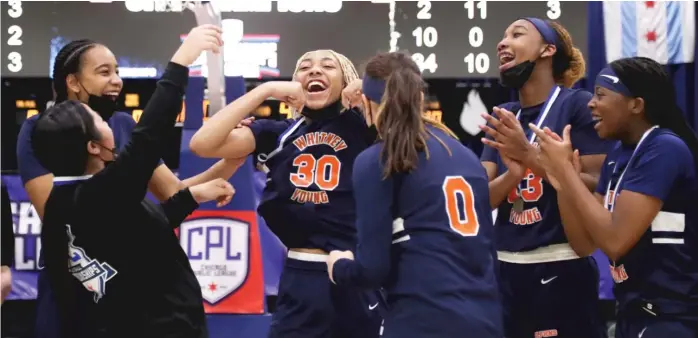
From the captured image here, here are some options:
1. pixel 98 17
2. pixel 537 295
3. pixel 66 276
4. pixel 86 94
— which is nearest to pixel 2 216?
pixel 66 276

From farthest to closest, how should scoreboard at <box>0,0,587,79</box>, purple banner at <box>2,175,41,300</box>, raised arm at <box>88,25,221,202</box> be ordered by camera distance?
scoreboard at <box>0,0,587,79</box> → purple banner at <box>2,175,41,300</box> → raised arm at <box>88,25,221,202</box>

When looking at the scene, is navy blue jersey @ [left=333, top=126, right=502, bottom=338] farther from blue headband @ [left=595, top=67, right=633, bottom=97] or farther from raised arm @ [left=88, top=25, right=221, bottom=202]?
blue headband @ [left=595, top=67, right=633, bottom=97]

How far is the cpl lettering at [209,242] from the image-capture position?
25.5ft

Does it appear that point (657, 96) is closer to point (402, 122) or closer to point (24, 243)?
point (402, 122)

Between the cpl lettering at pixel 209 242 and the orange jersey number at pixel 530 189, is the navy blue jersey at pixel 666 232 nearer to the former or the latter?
the orange jersey number at pixel 530 189

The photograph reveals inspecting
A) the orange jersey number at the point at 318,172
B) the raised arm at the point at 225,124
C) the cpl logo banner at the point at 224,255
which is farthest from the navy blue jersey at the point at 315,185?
the cpl logo banner at the point at 224,255

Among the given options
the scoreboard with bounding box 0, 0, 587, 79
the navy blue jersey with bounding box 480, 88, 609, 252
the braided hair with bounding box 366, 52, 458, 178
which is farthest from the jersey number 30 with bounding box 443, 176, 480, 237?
the scoreboard with bounding box 0, 0, 587, 79

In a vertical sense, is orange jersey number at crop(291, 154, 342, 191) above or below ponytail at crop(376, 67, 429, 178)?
Result: below

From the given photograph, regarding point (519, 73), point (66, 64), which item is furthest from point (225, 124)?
point (519, 73)

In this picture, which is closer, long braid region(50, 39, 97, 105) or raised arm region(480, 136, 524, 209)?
raised arm region(480, 136, 524, 209)

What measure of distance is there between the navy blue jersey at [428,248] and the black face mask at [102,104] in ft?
5.82

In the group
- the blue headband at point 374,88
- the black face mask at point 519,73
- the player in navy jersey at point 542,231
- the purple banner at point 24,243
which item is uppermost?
the black face mask at point 519,73

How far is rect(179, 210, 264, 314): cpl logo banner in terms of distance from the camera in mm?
7762

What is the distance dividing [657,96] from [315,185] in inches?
63.2
